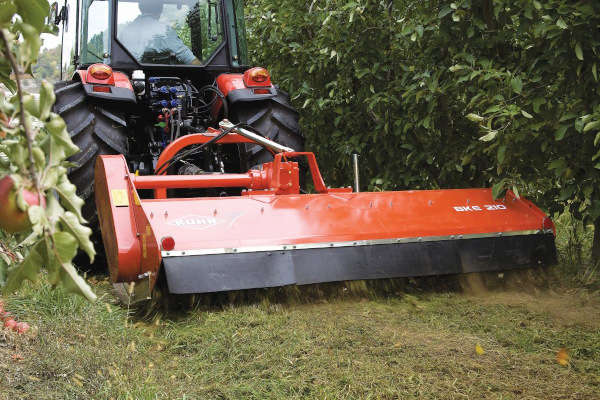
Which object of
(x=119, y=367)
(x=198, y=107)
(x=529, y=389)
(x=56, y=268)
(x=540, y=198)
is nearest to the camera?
(x=56, y=268)

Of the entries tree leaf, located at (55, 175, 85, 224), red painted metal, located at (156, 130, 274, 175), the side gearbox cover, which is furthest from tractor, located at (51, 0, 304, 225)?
tree leaf, located at (55, 175, 85, 224)

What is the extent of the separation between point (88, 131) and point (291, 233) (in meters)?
1.71

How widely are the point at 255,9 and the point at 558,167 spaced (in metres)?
A: 3.64

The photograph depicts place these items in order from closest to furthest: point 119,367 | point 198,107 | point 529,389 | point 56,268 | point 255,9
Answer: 1. point 56,268
2. point 529,389
3. point 119,367
4. point 198,107
5. point 255,9

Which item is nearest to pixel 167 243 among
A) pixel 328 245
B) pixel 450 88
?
pixel 328 245

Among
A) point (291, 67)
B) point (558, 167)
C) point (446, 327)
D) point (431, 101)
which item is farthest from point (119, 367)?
point (291, 67)

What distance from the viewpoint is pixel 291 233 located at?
11.1 feet

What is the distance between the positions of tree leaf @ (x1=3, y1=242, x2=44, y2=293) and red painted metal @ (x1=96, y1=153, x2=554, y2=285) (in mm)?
2205

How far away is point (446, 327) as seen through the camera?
2979 mm

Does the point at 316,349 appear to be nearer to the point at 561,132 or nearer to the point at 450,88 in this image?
the point at 561,132

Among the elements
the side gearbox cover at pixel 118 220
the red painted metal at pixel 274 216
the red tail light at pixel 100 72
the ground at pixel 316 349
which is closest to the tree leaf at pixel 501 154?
the red painted metal at pixel 274 216

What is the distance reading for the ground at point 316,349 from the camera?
230cm

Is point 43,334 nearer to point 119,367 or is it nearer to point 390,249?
point 119,367

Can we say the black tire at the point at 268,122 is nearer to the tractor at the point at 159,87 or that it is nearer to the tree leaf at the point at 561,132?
the tractor at the point at 159,87
